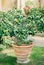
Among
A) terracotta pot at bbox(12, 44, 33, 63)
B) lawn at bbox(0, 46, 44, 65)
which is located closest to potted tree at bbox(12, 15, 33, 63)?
terracotta pot at bbox(12, 44, 33, 63)

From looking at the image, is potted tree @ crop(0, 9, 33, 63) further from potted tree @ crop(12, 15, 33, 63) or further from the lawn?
the lawn

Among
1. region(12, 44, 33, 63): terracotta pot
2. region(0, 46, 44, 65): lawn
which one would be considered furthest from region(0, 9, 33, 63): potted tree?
region(0, 46, 44, 65): lawn

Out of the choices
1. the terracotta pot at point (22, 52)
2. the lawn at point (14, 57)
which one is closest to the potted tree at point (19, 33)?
the terracotta pot at point (22, 52)

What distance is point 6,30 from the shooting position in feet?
15.9

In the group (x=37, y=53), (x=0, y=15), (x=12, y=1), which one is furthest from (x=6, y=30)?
(x=12, y=1)

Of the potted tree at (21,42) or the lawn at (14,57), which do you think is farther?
the lawn at (14,57)

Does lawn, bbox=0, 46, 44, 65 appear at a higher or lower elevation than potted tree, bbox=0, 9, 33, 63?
lower

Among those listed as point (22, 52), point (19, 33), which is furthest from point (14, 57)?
point (19, 33)

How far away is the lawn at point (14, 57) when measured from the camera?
200 inches

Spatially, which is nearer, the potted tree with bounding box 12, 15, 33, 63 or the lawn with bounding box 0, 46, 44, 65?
the potted tree with bounding box 12, 15, 33, 63

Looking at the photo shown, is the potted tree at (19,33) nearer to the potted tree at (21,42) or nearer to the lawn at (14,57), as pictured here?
the potted tree at (21,42)

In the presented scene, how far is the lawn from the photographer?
16.6 feet

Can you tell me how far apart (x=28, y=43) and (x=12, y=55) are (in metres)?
0.71

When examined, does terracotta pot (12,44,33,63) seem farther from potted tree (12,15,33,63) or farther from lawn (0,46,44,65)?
lawn (0,46,44,65)
